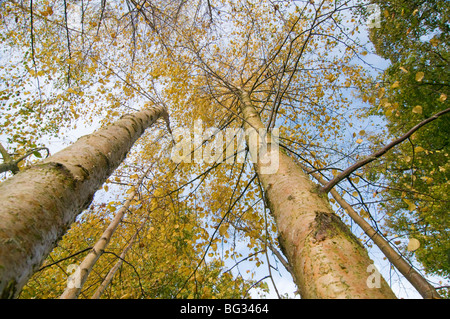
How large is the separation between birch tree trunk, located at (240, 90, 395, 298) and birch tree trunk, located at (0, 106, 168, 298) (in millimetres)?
1014

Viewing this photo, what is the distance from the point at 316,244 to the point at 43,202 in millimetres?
1170

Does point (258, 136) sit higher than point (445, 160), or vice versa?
point (445, 160)

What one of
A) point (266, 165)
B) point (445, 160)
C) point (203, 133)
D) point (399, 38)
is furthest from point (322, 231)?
point (399, 38)

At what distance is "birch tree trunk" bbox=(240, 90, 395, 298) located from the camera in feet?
2.20

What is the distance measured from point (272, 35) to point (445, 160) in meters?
6.68

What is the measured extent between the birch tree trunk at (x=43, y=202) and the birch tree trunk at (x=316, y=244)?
1.01m

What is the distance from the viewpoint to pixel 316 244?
2.72 ft

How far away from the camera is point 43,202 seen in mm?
861

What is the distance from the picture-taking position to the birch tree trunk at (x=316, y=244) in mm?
672

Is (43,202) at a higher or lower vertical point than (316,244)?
higher

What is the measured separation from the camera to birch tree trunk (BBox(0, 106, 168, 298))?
2.19 ft

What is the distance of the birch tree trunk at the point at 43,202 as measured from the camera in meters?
0.67
